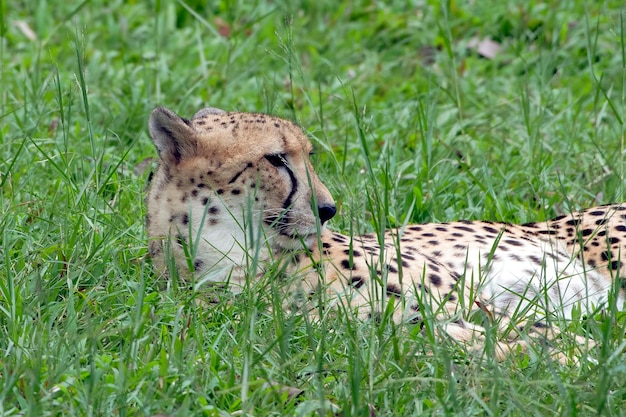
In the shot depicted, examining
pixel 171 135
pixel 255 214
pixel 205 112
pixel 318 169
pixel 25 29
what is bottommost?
pixel 255 214

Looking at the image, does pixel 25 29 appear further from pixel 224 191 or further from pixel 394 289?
pixel 394 289

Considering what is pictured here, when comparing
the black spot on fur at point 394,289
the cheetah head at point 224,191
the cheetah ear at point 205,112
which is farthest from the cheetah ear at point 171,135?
the black spot on fur at point 394,289

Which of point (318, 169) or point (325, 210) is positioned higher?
point (318, 169)

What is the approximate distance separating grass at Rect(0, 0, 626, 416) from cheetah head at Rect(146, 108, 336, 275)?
17 centimetres

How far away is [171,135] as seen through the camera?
3.82 metres

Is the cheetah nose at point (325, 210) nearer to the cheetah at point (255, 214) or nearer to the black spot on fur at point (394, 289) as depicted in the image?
the cheetah at point (255, 214)

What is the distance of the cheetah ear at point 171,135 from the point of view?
380 cm

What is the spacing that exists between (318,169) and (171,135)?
0.86 m

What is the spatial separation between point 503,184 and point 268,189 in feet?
5.06

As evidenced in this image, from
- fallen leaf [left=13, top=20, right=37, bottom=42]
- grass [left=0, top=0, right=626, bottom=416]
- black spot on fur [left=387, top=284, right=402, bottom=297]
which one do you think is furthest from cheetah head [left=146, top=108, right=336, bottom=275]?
fallen leaf [left=13, top=20, right=37, bottom=42]

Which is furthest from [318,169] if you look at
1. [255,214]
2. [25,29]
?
[25,29]

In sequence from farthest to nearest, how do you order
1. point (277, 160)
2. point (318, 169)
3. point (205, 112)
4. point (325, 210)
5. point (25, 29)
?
point (25, 29) < point (318, 169) < point (205, 112) < point (277, 160) < point (325, 210)

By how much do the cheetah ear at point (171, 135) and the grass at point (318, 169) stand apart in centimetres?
26

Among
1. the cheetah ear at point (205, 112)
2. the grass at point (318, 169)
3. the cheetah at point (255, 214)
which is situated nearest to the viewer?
the grass at point (318, 169)
